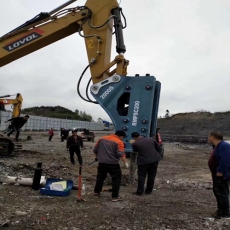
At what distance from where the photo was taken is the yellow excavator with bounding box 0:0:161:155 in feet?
19.7

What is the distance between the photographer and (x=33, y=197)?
5945 millimetres

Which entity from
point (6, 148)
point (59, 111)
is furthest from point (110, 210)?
point (59, 111)

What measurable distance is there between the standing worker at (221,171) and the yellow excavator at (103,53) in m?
1.35

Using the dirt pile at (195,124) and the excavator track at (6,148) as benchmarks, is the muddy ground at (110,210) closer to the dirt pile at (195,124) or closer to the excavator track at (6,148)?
the excavator track at (6,148)

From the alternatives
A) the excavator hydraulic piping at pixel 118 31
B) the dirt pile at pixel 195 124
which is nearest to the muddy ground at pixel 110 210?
the excavator hydraulic piping at pixel 118 31

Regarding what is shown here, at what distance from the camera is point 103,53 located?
703cm

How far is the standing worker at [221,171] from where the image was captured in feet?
16.6

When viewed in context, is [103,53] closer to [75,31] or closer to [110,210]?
[75,31]

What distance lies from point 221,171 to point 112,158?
2.14 metres

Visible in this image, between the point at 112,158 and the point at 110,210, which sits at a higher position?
the point at 112,158

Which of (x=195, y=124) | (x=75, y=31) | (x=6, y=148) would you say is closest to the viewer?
(x=75, y=31)

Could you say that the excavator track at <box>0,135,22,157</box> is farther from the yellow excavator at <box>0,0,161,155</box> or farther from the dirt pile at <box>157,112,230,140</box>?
the dirt pile at <box>157,112,230,140</box>

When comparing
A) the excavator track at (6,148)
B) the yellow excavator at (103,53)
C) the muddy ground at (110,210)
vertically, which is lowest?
the muddy ground at (110,210)

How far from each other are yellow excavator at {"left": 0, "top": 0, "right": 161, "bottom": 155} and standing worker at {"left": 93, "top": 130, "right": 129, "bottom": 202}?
0.18 meters
